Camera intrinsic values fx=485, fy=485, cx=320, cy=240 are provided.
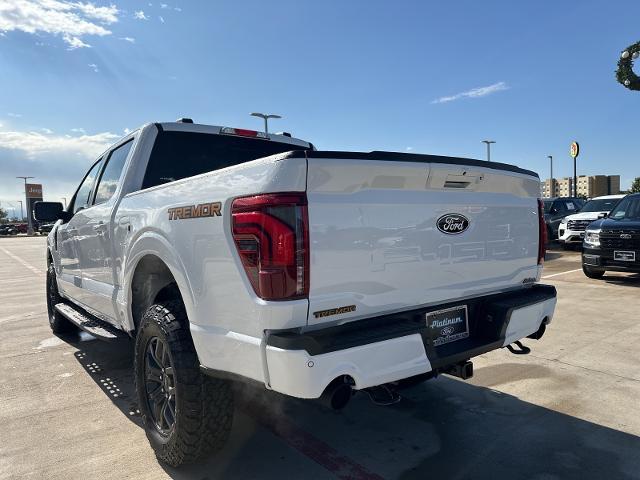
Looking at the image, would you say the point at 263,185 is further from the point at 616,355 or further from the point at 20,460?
the point at 616,355

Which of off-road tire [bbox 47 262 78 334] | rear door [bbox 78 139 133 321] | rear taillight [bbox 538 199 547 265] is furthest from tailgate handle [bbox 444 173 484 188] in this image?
off-road tire [bbox 47 262 78 334]

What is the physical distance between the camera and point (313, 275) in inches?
85.2

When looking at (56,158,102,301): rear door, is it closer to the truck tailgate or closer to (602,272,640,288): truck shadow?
the truck tailgate

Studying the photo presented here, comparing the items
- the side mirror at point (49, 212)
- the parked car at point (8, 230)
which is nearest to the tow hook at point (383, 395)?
the side mirror at point (49, 212)

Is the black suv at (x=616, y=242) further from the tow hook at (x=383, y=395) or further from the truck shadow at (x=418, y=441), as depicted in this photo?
the tow hook at (x=383, y=395)

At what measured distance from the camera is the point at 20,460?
3027mm

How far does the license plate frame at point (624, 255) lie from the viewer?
843 centimetres

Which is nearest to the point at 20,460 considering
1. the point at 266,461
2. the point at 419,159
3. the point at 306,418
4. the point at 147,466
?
the point at 147,466

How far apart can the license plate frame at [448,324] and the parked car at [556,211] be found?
52.9 ft

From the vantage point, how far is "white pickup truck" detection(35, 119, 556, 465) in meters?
2.13

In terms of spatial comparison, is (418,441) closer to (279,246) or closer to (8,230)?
(279,246)

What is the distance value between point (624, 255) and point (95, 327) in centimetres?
852

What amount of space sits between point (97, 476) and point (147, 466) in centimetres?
27

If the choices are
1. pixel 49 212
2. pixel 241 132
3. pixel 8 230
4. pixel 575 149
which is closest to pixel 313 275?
pixel 241 132
